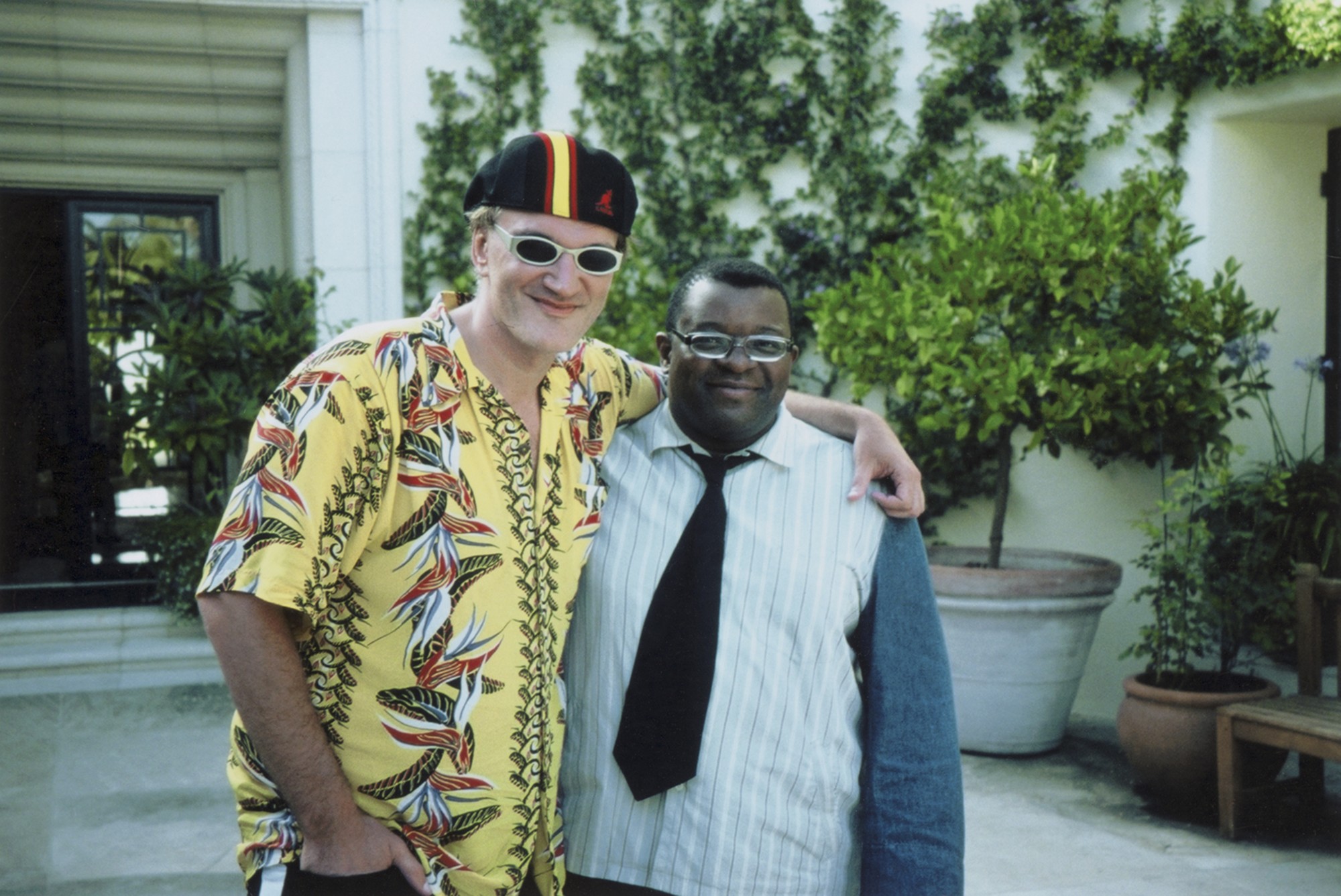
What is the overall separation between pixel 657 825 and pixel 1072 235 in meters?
3.58

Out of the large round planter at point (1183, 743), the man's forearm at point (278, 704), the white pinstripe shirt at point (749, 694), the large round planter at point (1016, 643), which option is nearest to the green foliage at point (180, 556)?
the large round planter at point (1016, 643)

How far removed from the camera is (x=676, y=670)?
1730mm

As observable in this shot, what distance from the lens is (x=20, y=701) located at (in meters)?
5.42

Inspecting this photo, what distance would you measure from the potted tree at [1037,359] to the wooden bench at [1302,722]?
82 centimetres

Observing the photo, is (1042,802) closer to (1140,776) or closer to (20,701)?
(1140,776)

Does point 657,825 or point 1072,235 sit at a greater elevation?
point 1072,235

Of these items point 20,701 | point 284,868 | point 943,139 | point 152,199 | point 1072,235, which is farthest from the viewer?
point 152,199

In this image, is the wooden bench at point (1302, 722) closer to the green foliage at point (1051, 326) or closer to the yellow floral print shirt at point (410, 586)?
the green foliage at point (1051, 326)

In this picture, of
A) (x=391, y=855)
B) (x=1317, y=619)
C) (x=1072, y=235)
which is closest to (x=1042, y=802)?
(x=1317, y=619)

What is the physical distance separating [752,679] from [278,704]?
672mm

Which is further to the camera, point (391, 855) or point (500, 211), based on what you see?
point (500, 211)

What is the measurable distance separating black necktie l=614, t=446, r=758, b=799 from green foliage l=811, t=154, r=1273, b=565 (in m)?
3.00

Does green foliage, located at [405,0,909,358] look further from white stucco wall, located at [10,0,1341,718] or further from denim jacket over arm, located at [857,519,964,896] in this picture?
denim jacket over arm, located at [857,519,964,896]

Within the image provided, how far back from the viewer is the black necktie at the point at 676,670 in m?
1.70
